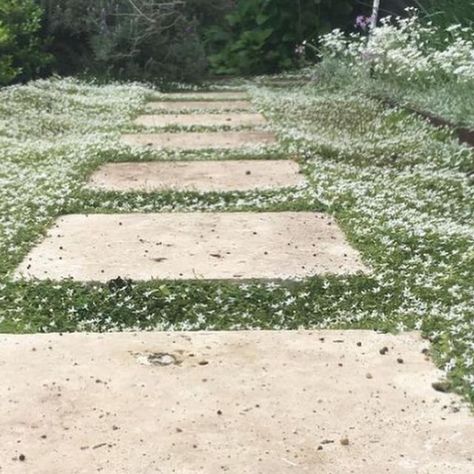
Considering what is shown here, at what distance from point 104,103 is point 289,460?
870 cm

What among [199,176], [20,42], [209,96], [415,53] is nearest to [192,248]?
[199,176]

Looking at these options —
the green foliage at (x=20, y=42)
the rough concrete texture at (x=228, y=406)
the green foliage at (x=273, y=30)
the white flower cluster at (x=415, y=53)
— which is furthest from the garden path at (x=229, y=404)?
the green foliage at (x=273, y=30)

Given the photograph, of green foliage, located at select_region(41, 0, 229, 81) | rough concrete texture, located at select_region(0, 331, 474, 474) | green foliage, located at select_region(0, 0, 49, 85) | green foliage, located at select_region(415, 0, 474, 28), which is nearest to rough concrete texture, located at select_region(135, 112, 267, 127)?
green foliage, located at select_region(415, 0, 474, 28)

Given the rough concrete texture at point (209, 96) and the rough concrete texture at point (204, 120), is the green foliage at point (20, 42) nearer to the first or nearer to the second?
the rough concrete texture at point (209, 96)

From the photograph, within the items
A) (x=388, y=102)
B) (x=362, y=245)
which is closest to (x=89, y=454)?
(x=362, y=245)

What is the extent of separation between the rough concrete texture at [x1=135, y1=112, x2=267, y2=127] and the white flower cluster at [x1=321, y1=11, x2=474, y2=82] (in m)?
1.64

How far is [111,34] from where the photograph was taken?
12.8 meters

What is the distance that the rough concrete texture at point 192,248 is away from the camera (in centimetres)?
338

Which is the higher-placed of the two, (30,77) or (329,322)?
(329,322)

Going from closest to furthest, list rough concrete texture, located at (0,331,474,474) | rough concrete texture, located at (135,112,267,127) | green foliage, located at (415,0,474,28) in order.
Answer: rough concrete texture, located at (0,331,474,474), rough concrete texture, located at (135,112,267,127), green foliage, located at (415,0,474,28)

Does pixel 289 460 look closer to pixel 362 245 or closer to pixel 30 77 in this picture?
pixel 362 245

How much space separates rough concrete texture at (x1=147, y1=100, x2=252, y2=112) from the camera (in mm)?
9875

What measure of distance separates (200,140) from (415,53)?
2748 mm

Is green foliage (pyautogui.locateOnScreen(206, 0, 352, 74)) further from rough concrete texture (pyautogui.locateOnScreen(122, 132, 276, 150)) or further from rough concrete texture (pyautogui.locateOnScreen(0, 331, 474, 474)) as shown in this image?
rough concrete texture (pyautogui.locateOnScreen(0, 331, 474, 474))
